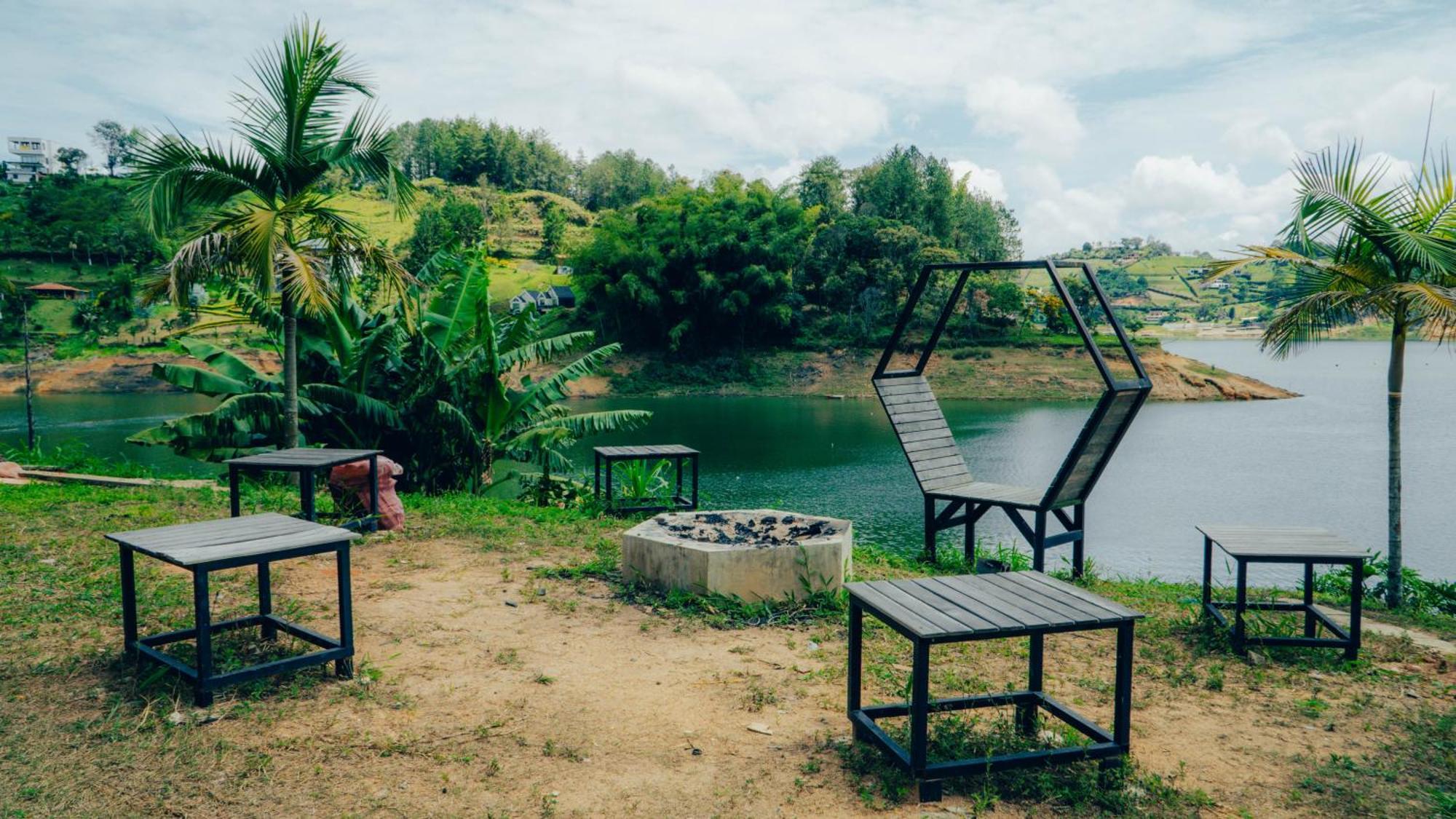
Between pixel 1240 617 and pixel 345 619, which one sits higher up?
pixel 345 619

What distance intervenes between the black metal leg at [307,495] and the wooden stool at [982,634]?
4.91 meters

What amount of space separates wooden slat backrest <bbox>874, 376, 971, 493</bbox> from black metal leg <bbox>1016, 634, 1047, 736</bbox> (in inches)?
165

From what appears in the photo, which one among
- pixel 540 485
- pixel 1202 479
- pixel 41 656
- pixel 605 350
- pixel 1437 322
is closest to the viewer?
pixel 41 656

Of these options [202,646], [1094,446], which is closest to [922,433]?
[1094,446]

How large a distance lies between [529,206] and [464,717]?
81.5 m

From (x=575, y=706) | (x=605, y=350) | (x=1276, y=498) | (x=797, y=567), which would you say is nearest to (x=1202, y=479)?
(x=1276, y=498)

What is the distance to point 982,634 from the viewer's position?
10.9 feet

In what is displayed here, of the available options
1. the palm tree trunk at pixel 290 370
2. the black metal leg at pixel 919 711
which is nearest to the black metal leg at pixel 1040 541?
the black metal leg at pixel 919 711

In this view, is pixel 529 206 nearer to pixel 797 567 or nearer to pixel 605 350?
pixel 605 350

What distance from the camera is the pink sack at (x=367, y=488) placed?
26.6 ft

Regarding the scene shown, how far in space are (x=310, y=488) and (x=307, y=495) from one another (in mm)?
84

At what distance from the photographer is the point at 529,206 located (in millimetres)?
81688

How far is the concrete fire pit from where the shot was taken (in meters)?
5.95

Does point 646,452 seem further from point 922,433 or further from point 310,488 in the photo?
point 310,488
